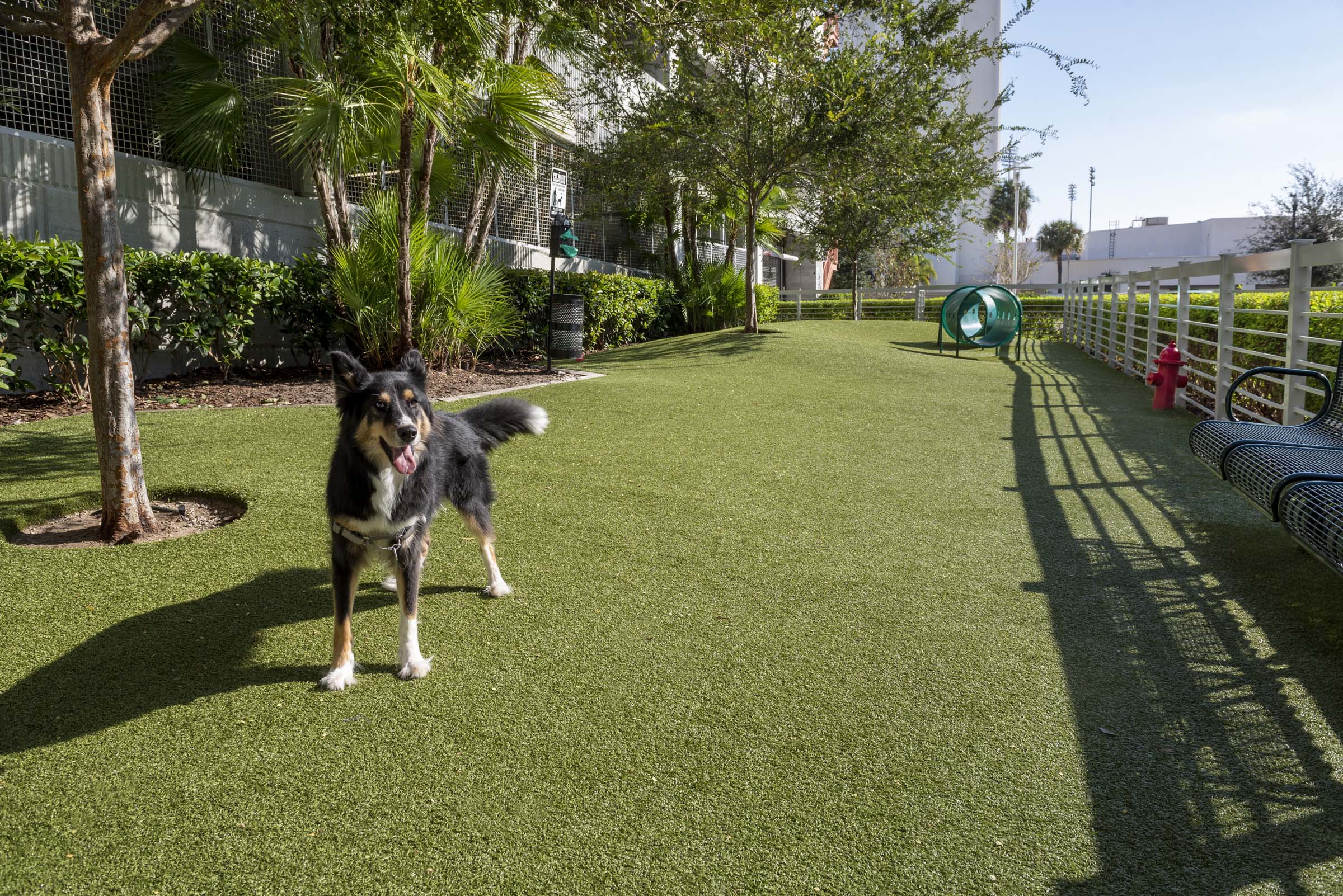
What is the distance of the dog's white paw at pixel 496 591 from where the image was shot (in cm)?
406

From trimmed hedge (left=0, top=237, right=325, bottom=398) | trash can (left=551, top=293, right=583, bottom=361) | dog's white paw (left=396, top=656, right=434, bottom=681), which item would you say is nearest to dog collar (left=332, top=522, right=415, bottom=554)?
dog's white paw (left=396, top=656, right=434, bottom=681)

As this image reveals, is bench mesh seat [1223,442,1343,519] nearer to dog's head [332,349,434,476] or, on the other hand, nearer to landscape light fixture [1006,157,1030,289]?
dog's head [332,349,434,476]

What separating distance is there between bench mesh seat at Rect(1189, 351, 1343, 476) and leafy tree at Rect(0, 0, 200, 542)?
218 inches

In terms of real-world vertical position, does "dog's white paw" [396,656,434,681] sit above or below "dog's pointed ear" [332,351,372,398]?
below

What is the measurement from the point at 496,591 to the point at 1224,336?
7.33 m

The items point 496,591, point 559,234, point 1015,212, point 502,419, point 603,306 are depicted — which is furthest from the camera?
point 1015,212

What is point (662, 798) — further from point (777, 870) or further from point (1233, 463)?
point (1233, 463)

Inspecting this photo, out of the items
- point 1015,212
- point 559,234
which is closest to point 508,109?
point 559,234

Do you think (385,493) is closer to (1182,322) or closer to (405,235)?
(405,235)

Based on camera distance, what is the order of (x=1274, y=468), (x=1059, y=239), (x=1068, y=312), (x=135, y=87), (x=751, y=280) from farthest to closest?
(x=1059, y=239), (x=1068, y=312), (x=751, y=280), (x=135, y=87), (x=1274, y=468)

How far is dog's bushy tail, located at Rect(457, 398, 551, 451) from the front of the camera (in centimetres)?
421

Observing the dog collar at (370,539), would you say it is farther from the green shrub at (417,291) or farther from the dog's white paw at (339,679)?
the green shrub at (417,291)

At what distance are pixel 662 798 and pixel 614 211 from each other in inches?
779

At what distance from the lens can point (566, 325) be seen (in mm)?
12695
